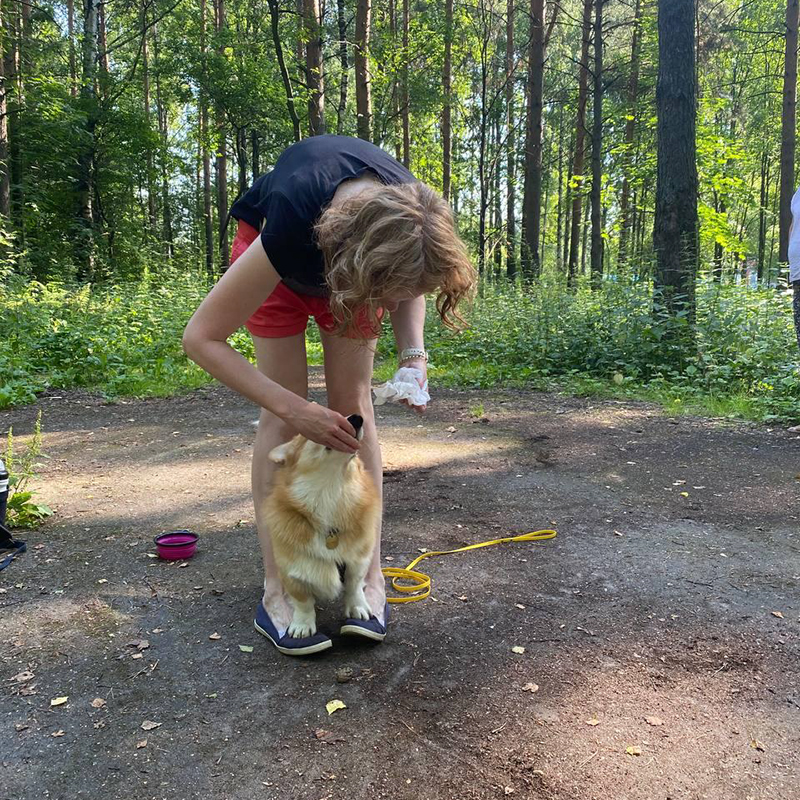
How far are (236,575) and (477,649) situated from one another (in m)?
1.17

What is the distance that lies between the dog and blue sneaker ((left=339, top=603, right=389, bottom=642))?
0.05 m

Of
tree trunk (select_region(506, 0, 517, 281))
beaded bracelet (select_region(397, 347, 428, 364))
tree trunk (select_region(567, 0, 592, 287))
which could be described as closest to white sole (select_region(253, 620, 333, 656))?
beaded bracelet (select_region(397, 347, 428, 364))

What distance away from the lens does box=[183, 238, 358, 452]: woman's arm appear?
184 centimetres

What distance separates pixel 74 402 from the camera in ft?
21.6

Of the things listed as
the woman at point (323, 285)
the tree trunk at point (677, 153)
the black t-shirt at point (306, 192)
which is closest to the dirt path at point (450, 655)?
the woman at point (323, 285)

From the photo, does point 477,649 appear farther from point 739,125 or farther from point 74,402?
point 739,125

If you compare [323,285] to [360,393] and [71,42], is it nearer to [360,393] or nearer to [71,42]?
[360,393]

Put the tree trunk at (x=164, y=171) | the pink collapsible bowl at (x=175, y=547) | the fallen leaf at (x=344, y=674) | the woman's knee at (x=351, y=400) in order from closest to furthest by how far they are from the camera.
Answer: the fallen leaf at (x=344, y=674) < the woman's knee at (x=351, y=400) < the pink collapsible bowl at (x=175, y=547) < the tree trunk at (x=164, y=171)

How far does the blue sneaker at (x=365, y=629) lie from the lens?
2180 millimetres

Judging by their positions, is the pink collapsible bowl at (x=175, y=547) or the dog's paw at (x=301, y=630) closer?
the dog's paw at (x=301, y=630)

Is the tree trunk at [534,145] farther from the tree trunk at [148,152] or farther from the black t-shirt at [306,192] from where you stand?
the black t-shirt at [306,192]

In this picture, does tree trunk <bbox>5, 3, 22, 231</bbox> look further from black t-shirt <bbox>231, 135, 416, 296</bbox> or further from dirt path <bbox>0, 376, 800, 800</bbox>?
black t-shirt <bbox>231, 135, 416, 296</bbox>

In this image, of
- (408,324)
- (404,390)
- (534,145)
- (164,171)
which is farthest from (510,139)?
(404,390)

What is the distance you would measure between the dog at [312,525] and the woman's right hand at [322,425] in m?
0.17
